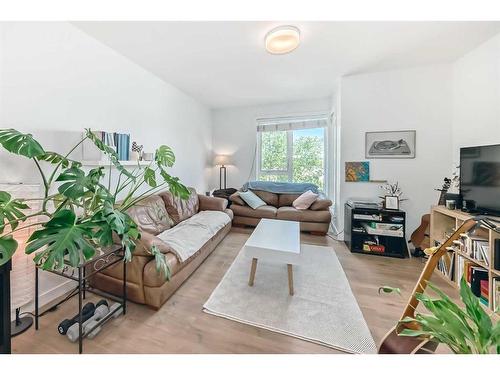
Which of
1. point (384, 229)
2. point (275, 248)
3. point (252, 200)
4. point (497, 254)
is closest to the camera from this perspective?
point (497, 254)

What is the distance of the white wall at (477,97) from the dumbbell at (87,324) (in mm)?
3889

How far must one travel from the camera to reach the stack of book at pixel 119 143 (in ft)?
6.81

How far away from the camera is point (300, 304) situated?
1.74m

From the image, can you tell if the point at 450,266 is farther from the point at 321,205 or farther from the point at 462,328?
the point at 462,328

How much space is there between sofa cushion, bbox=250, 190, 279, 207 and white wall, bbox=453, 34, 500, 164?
2723 millimetres

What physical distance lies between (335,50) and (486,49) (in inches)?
61.8

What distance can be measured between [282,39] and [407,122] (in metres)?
2.20

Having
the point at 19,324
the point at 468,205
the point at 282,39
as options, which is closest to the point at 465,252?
the point at 468,205

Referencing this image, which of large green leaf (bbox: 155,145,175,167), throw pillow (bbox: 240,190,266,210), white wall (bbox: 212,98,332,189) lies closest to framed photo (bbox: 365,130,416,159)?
throw pillow (bbox: 240,190,266,210)

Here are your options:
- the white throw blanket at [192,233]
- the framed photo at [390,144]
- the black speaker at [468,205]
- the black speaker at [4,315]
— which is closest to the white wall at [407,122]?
the framed photo at [390,144]

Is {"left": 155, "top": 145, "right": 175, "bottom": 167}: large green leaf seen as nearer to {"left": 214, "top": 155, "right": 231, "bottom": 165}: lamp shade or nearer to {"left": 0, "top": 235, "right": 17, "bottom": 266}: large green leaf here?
{"left": 0, "top": 235, "right": 17, "bottom": 266}: large green leaf

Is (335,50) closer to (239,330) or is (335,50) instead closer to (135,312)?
(239,330)

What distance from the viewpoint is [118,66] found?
243cm
